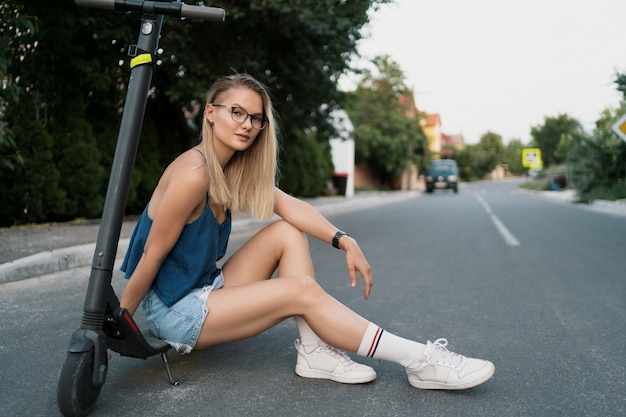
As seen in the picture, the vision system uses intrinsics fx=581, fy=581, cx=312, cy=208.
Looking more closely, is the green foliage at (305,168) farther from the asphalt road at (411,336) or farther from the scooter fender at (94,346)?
the scooter fender at (94,346)

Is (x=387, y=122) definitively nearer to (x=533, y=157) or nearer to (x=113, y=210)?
(x=533, y=157)

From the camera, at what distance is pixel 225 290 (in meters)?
2.73

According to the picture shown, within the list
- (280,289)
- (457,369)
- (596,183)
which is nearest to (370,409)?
(457,369)

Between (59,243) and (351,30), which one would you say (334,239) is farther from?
(351,30)

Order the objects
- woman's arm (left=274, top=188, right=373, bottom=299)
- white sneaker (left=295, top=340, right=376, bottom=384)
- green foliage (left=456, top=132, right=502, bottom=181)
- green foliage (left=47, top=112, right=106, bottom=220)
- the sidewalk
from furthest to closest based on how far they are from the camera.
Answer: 1. green foliage (left=456, top=132, right=502, bottom=181)
2. green foliage (left=47, top=112, right=106, bottom=220)
3. the sidewalk
4. woman's arm (left=274, top=188, right=373, bottom=299)
5. white sneaker (left=295, top=340, right=376, bottom=384)

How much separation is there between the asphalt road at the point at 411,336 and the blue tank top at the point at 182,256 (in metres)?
0.46

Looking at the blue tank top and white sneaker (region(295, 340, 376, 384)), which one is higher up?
the blue tank top

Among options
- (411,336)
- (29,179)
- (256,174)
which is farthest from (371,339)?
(29,179)

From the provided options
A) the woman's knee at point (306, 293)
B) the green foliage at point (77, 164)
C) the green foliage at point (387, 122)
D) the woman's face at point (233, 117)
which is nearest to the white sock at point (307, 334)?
the woman's knee at point (306, 293)

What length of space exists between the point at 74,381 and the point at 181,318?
60 cm

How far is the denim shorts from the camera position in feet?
8.74

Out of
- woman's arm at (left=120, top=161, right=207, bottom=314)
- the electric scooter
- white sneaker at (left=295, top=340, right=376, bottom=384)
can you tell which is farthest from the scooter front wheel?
white sneaker at (left=295, top=340, right=376, bottom=384)

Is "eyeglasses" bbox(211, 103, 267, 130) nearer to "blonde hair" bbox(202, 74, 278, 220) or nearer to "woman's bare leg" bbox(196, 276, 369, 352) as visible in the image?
"blonde hair" bbox(202, 74, 278, 220)

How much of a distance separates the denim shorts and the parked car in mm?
37097
